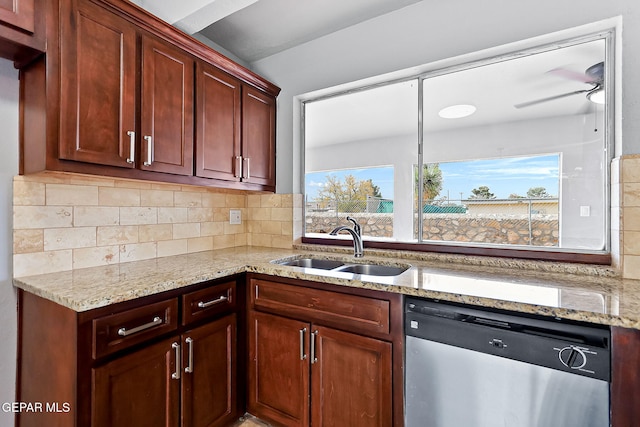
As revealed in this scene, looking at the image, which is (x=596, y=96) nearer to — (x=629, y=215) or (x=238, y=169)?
(x=629, y=215)

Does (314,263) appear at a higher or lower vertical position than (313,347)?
higher

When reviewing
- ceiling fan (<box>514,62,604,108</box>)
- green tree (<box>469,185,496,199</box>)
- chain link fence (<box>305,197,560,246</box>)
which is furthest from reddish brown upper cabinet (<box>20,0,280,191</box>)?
ceiling fan (<box>514,62,604,108</box>)

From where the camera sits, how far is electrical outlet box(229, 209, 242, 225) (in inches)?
99.0

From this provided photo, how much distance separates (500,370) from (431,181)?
4.14 feet

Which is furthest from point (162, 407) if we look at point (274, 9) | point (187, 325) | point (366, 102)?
point (366, 102)

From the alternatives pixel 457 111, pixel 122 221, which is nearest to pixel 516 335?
pixel 457 111

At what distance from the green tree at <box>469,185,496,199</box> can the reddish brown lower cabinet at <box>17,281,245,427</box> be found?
66.9 inches

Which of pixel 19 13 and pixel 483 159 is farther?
pixel 483 159

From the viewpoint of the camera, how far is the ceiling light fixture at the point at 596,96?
1.52 metres

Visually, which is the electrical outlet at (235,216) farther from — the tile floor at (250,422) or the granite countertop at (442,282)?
the tile floor at (250,422)

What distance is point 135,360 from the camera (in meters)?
1.22

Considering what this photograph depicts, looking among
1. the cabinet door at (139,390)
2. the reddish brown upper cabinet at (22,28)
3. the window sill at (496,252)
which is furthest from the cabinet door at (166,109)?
the window sill at (496,252)

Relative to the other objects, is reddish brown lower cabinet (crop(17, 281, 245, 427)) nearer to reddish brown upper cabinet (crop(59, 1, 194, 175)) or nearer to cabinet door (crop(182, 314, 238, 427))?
cabinet door (crop(182, 314, 238, 427))

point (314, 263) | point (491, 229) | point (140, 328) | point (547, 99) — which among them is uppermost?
point (547, 99)
